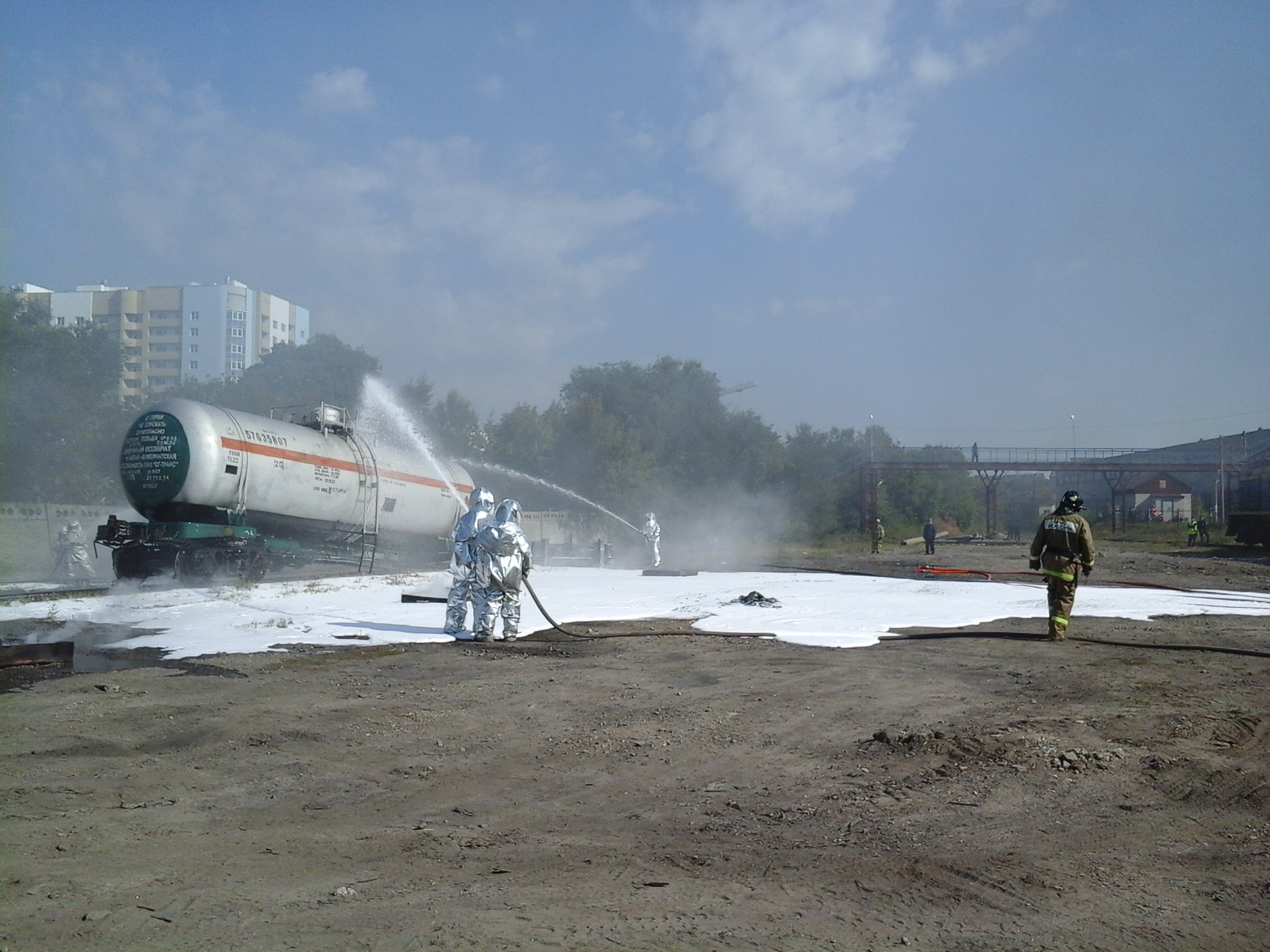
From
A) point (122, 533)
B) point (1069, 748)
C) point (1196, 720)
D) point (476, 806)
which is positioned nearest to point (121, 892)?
point (476, 806)

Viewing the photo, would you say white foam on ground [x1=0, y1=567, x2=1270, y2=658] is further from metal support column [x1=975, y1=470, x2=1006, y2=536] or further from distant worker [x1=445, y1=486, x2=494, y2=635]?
metal support column [x1=975, y1=470, x2=1006, y2=536]

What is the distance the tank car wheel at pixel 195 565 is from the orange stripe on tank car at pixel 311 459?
6.56 feet

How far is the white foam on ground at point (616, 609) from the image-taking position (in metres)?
11.3

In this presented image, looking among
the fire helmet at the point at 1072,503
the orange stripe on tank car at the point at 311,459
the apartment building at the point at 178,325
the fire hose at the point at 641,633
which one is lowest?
the fire hose at the point at 641,633

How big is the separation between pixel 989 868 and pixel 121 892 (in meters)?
3.59

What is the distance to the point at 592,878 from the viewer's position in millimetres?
3848

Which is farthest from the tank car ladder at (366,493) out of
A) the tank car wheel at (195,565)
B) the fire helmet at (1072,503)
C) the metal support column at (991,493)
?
the metal support column at (991,493)

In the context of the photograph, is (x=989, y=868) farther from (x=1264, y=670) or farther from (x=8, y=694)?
(x=8, y=694)

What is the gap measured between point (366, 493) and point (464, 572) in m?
10.1

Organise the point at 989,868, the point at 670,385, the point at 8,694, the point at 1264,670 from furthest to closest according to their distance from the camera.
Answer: the point at 670,385
the point at 1264,670
the point at 8,694
the point at 989,868

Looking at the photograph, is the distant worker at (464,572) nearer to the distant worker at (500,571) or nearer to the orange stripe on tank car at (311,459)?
the distant worker at (500,571)

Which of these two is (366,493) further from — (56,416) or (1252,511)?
(1252,511)

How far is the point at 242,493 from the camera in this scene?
1756cm

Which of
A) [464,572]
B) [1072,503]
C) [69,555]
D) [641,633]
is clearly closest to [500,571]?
[464,572]
